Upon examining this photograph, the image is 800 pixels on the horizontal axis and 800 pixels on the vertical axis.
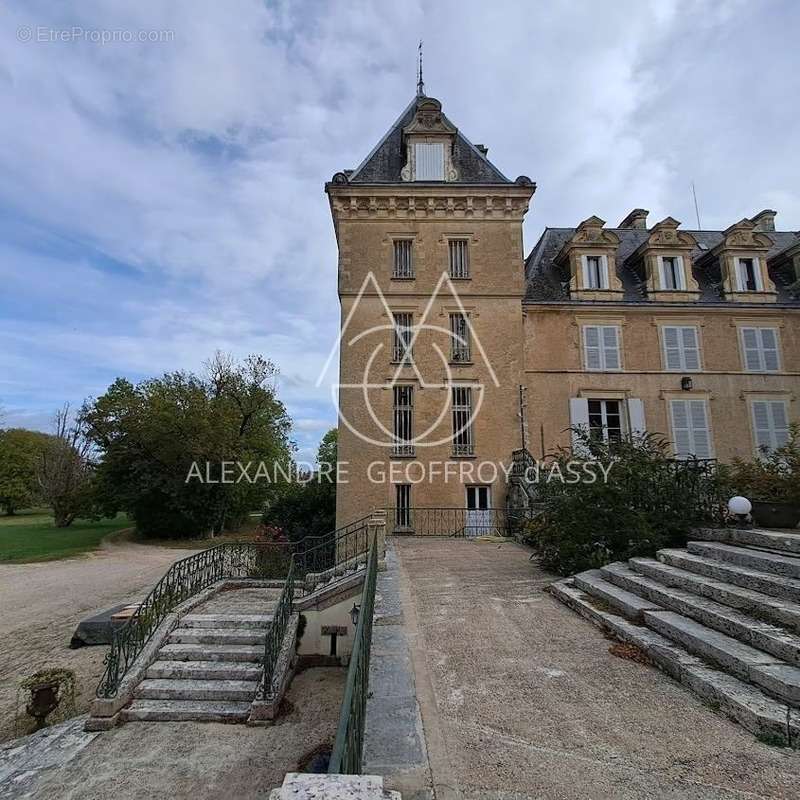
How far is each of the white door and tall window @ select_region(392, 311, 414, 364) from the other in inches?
197

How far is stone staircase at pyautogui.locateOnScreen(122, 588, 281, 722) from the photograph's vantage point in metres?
7.18

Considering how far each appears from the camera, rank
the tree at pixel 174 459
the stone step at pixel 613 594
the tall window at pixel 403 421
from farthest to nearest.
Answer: the tree at pixel 174 459, the tall window at pixel 403 421, the stone step at pixel 613 594

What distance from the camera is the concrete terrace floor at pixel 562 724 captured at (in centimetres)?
251

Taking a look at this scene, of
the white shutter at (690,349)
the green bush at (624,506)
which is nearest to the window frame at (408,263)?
the white shutter at (690,349)

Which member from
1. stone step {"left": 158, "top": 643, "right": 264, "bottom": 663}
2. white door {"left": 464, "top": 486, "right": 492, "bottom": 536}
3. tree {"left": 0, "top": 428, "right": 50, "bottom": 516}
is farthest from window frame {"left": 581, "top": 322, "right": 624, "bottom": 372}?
tree {"left": 0, "top": 428, "right": 50, "bottom": 516}

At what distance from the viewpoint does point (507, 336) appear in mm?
16344

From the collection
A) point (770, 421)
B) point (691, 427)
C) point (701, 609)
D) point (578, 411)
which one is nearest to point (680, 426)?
point (691, 427)

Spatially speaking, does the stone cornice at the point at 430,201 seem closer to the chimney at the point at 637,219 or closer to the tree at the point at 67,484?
the chimney at the point at 637,219

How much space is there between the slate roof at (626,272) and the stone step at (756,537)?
38.4ft

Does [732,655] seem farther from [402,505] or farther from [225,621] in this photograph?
[402,505]

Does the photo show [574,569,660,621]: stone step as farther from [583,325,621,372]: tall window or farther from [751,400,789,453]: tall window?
[751,400,789,453]: tall window

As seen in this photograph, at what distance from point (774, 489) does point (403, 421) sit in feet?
34.9

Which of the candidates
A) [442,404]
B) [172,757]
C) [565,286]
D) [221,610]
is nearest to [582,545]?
[172,757]

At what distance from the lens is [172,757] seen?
236 inches
